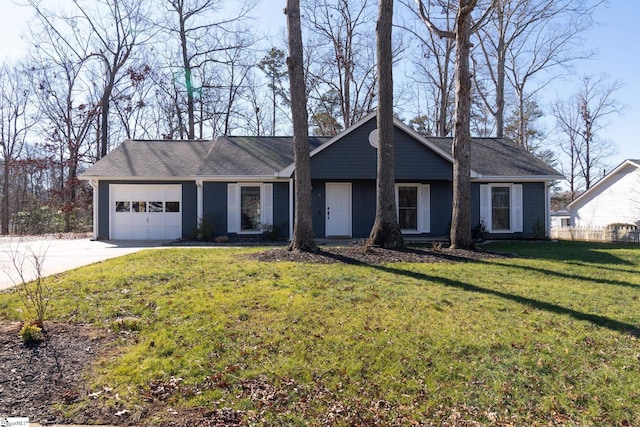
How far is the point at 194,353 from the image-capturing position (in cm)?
390

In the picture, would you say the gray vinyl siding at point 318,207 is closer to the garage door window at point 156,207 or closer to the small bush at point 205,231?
the small bush at point 205,231

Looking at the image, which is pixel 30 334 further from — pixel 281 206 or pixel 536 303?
pixel 281 206

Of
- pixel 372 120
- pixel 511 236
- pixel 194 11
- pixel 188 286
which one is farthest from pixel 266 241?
pixel 194 11

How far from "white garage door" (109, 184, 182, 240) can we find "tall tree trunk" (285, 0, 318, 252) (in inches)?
309

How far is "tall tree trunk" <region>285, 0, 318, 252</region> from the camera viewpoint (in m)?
9.45

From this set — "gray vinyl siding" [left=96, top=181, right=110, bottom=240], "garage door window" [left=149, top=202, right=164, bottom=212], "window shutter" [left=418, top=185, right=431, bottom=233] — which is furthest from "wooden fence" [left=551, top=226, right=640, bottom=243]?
"gray vinyl siding" [left=96, top=181, right=110, bottom=240]

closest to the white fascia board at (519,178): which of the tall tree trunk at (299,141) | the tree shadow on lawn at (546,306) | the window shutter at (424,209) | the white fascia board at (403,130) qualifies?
the window shutter at (424,209)

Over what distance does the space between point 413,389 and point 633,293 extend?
4710 mm

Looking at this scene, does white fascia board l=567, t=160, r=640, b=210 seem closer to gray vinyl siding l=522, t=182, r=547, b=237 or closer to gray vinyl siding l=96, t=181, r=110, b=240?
gray vinyl siding l=522, t=182, r=547, b=237

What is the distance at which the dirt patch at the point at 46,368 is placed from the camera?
10.2ft

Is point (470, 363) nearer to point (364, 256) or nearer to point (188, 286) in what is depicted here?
point (188, 286)

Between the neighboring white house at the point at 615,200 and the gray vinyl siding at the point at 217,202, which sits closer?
the gray vinyl siding at the point at 217,202

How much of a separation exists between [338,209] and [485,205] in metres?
5.77

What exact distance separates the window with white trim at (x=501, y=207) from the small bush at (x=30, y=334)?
48.9 ft
